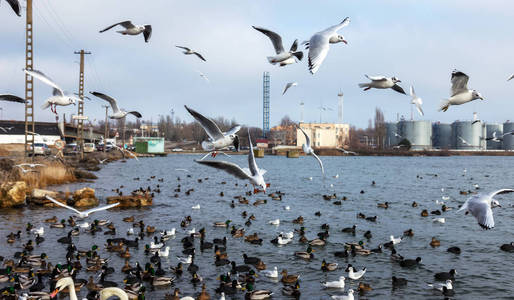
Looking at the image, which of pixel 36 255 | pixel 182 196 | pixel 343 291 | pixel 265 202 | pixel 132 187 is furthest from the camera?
pixel 132 187

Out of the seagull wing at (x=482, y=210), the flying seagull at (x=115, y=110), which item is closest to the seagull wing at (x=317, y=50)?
the seagull wing at (x=482, y=210)

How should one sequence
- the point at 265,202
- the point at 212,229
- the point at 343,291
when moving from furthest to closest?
the point at 265,202 < the point at 212,229 < the point at 343,291

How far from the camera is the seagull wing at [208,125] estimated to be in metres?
8.64

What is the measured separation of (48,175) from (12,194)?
32.8ft

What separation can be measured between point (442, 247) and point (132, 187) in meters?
30.4

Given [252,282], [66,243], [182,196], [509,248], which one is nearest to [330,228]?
[509,248]

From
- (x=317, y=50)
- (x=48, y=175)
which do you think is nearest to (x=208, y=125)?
(x=317, y=50)

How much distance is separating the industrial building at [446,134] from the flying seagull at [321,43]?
13232 centimetres

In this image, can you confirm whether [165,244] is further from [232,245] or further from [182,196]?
[182,196]

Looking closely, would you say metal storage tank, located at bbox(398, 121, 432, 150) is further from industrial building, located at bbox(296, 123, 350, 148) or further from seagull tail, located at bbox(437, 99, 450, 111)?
seagull tail, located at bbox(437, 99, 450, 111)

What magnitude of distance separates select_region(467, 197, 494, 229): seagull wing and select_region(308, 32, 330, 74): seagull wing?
4.06 meters

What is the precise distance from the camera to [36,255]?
16500mm

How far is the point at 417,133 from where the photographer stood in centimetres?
14075

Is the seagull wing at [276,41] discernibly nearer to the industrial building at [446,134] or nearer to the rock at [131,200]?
the rock at [131,200]
